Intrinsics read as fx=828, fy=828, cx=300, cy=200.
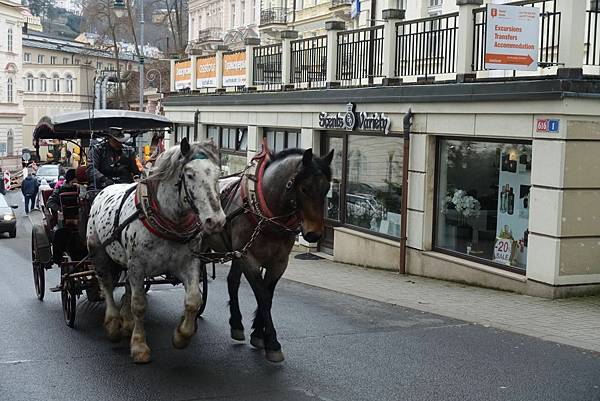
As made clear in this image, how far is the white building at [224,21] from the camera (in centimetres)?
5138

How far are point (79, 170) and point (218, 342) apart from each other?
3.43 metres

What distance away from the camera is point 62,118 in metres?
11.0

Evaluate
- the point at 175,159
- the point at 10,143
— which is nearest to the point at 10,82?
the point at 10,143

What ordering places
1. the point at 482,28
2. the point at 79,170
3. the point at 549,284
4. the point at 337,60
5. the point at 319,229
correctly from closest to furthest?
1. the point at 319,229
2. the point at 79,170
3. the point at 549,284
4. the point at 482,28
5. the point at 337,60

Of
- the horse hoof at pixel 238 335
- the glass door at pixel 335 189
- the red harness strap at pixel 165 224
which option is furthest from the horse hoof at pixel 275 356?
the glass door at pixel 335 189

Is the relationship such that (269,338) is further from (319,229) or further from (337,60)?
(337,60)

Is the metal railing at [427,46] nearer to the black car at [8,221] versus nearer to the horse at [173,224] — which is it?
the horse at [173,224]

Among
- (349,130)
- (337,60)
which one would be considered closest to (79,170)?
(349,130)

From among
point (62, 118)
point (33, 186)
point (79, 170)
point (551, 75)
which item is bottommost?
point (33, 186)

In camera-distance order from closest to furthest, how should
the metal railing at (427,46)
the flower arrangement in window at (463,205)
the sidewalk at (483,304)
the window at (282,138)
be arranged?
the sidewalk at (483,304) → the flower arrangement in window at (463,205) → the metal railing at (427,46) → the window at (282,138)

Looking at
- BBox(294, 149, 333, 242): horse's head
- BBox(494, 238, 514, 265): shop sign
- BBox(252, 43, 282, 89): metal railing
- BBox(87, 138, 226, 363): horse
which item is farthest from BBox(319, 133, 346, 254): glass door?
BBox(294, 149, 333, 242): horse's head

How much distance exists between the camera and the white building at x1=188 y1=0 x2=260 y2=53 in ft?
169

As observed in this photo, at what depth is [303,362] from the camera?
320 inches

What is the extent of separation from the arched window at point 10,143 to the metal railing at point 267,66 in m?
62.2
